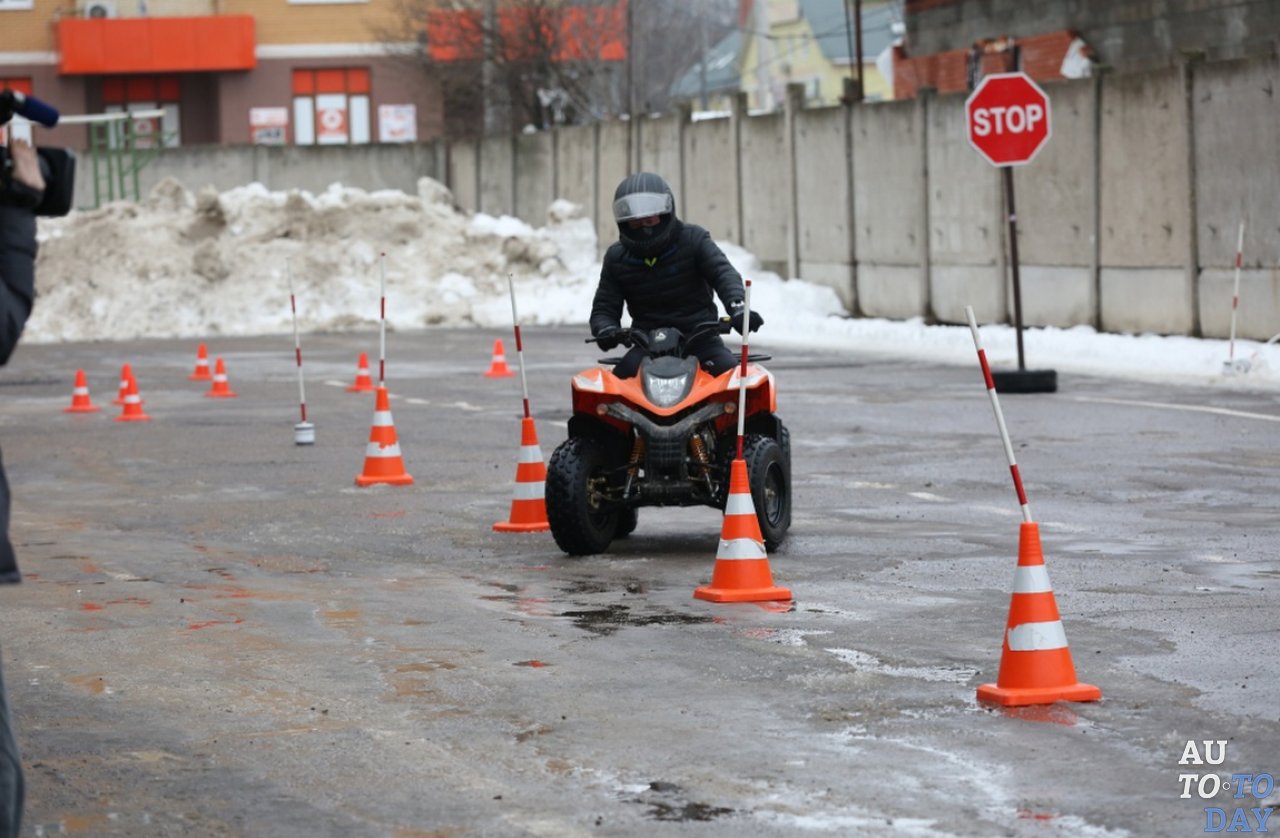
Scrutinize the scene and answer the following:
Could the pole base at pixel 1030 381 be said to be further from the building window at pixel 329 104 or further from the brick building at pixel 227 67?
the building window at pixel 329 104

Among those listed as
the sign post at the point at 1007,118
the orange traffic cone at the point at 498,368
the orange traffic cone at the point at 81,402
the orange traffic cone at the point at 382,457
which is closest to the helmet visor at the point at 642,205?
the orange traffic cone at the point at 382,457

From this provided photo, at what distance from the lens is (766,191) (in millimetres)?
40094

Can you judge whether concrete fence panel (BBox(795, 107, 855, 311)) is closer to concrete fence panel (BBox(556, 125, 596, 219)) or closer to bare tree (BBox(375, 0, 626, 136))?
concrete fence panel (BBox(556, 125, 596, 219))

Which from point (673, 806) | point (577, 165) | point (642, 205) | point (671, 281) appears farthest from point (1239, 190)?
point (577, 165)

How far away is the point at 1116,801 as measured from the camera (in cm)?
664

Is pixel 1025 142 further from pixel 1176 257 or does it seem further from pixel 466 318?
pixel 466 318

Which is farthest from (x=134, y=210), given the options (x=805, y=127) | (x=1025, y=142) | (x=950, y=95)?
(x=1025, y=142)

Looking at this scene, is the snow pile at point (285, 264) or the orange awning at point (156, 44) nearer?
the snow pile at point (285, 264)

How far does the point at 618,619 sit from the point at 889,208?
2567 cm

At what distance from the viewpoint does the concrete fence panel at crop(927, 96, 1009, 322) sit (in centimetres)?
3195

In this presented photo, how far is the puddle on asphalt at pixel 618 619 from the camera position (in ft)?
33.1

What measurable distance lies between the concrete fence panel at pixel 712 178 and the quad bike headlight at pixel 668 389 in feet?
95.5

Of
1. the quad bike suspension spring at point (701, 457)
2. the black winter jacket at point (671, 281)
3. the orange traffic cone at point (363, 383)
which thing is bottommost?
the orange traffic cone at point (363, 383)

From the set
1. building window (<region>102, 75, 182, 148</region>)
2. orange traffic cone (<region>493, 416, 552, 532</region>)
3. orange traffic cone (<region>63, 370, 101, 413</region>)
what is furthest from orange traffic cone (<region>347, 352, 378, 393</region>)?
building window (<region>102, 75, 182, 148</region>)
